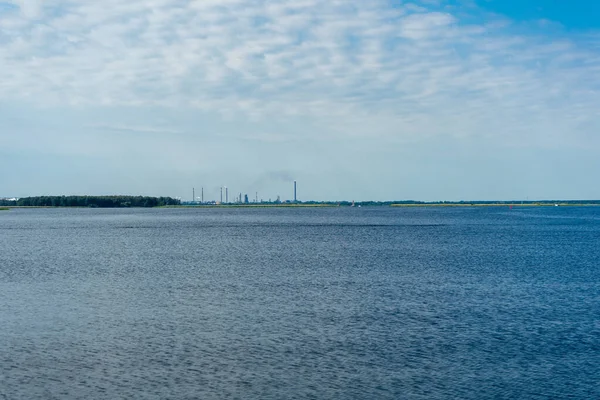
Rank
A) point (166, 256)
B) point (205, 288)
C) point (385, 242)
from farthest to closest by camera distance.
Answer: point (385, 242) < point (166, 256) < point (205, 288)

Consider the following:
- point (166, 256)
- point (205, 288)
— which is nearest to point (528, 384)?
point (205, 288)

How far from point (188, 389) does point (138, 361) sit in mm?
3732

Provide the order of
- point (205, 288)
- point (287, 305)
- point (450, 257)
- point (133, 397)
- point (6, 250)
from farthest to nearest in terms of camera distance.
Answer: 1. point (6, 250)
2. point (450, 257)
3. point (205, 288)
4. point (287, 305)
5. point (133, 397)

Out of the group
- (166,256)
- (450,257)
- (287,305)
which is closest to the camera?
(287,305)

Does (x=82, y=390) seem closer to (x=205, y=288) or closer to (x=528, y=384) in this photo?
(x=528, y=384)

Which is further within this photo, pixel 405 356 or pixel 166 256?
pixel 166 256

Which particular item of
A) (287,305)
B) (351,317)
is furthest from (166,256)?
(351,317)

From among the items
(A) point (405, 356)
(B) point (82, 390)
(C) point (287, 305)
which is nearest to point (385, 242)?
(C) point (287, 305)

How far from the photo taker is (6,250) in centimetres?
7038

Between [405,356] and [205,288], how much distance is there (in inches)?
766

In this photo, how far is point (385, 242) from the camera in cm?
8062

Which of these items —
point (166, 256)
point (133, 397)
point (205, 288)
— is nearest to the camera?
point (133, 397)

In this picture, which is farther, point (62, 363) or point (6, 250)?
point (6, 250)

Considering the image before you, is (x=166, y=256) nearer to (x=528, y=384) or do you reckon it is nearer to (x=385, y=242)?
(x=385, y=242)
